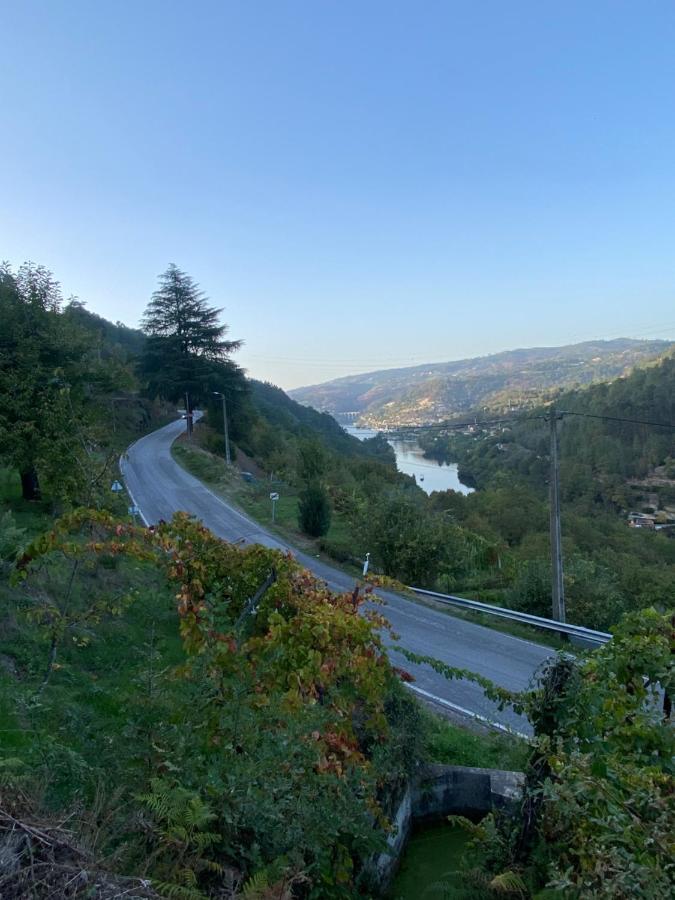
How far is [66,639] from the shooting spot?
263 inches

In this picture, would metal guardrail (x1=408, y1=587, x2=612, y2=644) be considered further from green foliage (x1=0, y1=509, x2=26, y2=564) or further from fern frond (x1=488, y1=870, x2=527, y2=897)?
fern frond (x1=488, y1=870, x2=527, y2=897)

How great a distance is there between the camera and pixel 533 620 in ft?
45.1

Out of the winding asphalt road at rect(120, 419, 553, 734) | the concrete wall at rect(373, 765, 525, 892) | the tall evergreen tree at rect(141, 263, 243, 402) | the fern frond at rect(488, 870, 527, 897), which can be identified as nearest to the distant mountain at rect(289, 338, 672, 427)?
the tall evergreen tree at rect(141, 263, 243, 402)

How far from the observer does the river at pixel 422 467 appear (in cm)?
5197

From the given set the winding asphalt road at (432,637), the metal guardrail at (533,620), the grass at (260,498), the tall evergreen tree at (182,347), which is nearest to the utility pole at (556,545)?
the metal guardrail at (533,620)

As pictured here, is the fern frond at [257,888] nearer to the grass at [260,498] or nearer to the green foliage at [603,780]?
the green foliage at [603,780]

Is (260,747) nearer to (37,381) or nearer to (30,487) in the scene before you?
(37,381)

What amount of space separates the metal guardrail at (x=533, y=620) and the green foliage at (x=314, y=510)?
6445 millimetres

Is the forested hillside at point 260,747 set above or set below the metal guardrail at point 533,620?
above

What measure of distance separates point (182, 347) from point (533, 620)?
29368 millimetres

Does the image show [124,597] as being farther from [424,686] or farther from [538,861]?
[424,686]

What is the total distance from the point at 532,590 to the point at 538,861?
14183mm

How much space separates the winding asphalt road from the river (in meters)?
24.9

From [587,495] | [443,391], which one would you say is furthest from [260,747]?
[443,391]
